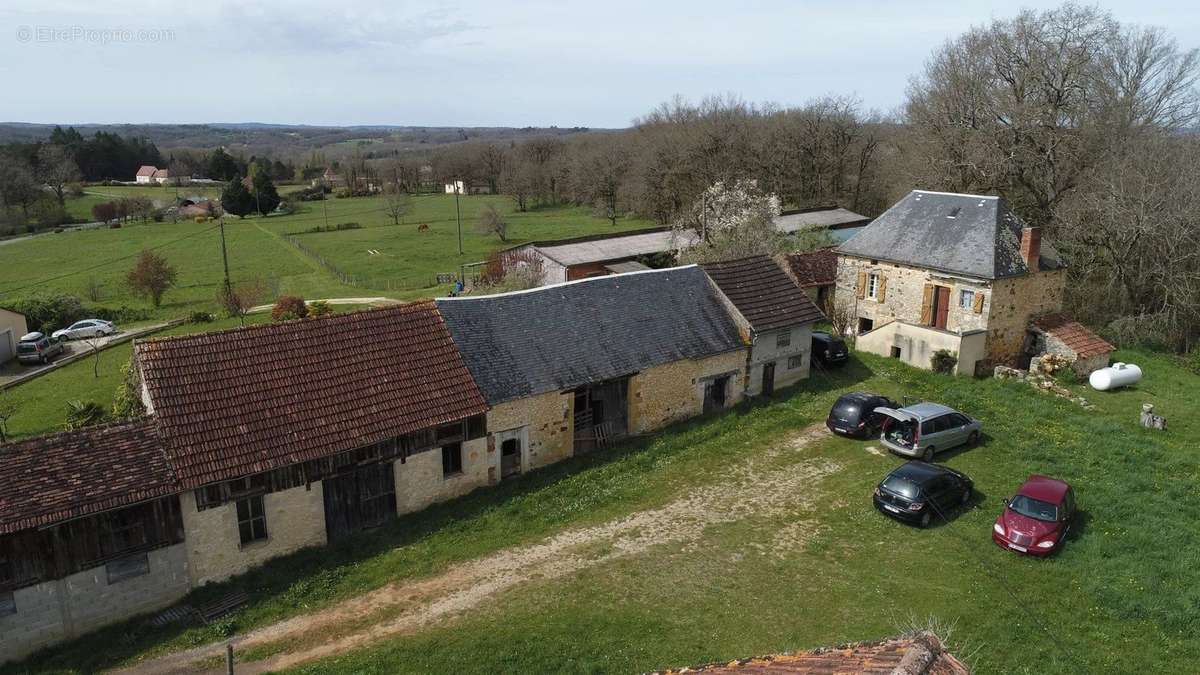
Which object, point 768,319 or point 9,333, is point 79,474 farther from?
point 9,333

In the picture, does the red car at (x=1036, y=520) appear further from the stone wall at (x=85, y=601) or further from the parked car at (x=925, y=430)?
the stone wall at (x=85, y=601)

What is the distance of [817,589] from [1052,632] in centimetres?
480

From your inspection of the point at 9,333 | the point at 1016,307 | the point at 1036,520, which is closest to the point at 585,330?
the point at 1036,520

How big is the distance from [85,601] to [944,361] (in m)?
30.2

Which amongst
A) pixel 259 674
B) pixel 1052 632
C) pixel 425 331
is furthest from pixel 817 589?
pixel 425 331

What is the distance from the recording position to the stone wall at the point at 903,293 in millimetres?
31922

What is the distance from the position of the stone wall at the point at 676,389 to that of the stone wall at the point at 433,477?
236 inches

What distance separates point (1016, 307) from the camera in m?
32.5

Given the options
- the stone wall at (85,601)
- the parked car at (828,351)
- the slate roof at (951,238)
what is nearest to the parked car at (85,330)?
the stone wall at (85,601)

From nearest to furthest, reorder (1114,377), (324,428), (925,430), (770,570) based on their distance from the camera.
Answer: (770,570)
(324,428)
(925,430)
(1114,377)

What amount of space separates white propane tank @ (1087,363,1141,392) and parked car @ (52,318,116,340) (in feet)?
169

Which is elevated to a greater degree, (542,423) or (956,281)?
(956,281)

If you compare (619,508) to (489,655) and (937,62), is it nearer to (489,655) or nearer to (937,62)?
(489,655)

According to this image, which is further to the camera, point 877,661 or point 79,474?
point 79,474
